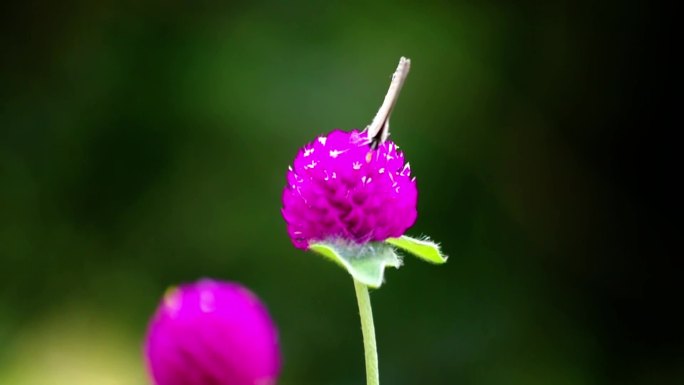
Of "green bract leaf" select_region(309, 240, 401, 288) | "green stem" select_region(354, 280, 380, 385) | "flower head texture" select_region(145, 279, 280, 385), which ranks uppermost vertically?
"green bract leaf" select_region(309, 240, 401, 288)

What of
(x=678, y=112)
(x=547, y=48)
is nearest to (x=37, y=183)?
(x=547, y=48)

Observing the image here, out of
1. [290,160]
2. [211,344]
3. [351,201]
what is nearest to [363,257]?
[351,201]

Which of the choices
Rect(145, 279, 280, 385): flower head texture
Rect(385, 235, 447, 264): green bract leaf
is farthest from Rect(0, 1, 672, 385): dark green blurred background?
Rect(145, 279, 280, 385): flower head texture

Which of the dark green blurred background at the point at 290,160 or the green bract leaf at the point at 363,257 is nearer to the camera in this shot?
the green bract leaf at the point at 363,257

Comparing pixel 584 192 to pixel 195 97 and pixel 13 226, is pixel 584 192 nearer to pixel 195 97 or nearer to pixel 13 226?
pixel 195 97

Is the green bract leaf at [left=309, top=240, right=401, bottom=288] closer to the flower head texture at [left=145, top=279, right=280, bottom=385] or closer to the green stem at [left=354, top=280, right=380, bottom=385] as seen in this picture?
the green stem at [left=354, top=280, right=380, bottom=385]

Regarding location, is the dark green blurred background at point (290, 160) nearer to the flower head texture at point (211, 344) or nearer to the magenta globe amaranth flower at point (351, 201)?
the magenta globe amaranth flower at point (351, 201)

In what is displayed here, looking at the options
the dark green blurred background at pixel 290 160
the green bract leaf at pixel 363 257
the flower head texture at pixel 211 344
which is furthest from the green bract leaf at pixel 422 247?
the dark green blurred background at pixel 290 160
